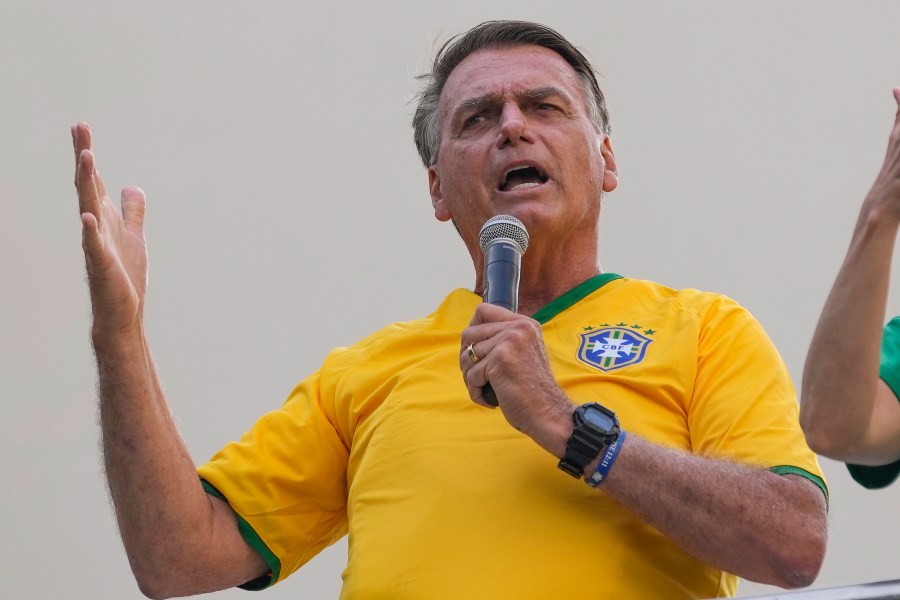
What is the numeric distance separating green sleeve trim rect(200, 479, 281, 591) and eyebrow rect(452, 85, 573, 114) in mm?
972

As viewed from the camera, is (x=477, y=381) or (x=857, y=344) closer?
(x=857, y=344)

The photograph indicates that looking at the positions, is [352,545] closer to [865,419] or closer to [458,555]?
[458,555]

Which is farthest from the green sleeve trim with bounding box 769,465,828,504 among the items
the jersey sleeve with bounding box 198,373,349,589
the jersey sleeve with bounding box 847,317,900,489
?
the jersey sleeve with bounding box 198,373,349,589

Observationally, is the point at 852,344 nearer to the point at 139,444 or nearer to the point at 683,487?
the point at 683,487

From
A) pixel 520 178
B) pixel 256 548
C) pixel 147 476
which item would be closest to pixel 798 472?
pixel 520 178

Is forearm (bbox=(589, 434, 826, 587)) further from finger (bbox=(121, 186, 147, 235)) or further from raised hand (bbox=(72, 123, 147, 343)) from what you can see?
finger (bbox=(121, 186, 147, 235))

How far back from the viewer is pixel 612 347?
2.66 m

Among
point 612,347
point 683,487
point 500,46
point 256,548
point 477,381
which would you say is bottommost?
point 256,548

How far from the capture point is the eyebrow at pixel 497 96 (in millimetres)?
3078

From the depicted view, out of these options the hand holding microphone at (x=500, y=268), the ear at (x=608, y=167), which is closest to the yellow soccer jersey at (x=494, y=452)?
the hand holding microphone at (x=500, y=268)

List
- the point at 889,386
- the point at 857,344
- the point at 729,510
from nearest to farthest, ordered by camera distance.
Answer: the point at 857,344 → the point at 889,386 → the point at 729,510

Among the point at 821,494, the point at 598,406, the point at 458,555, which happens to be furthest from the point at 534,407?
the point at 821,494

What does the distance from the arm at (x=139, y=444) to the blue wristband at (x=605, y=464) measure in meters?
0.77

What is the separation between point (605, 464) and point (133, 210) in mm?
1031
